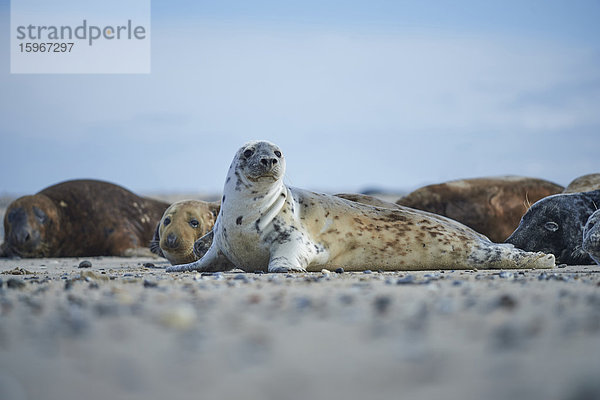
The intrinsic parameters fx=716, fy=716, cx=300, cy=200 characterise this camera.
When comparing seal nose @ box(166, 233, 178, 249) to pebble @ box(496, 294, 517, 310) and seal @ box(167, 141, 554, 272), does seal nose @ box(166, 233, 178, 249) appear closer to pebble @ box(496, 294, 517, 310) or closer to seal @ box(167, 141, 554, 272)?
seal @ box(167, 141, 554, 272)

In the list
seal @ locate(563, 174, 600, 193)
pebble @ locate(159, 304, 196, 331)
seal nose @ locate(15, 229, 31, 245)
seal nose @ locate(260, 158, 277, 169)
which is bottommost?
seal nose @ locate(15, 229, 31, 245)

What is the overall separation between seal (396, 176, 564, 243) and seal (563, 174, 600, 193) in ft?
2.78

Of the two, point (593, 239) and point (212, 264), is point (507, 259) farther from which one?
point (212, 264)

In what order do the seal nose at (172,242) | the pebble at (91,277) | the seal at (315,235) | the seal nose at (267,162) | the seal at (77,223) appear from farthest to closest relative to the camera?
the seal at (77,223) → the seal nose at (172,242) → the seal at (315,235) → the seal nose at (267,162) → the pebble at (91,277)

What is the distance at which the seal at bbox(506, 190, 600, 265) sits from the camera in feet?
24.6

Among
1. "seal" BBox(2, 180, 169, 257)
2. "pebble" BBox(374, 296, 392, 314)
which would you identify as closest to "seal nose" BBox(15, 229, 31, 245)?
"seal" BBox(2, 180, 169, 257)

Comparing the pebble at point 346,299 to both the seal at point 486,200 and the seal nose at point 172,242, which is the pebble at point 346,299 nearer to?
the seal nose at point 172,242

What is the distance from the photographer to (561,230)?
24.8 ft

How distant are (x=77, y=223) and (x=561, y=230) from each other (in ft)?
24.8

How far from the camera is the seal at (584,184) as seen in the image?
8.83 meters

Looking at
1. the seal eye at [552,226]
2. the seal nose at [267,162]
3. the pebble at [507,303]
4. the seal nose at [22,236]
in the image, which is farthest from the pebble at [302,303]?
the seal nose at [22,236]

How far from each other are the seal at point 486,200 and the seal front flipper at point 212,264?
170 inches

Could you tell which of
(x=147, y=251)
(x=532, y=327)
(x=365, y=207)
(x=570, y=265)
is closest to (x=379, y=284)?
(x=532, y=327)

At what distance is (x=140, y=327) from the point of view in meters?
2.63
